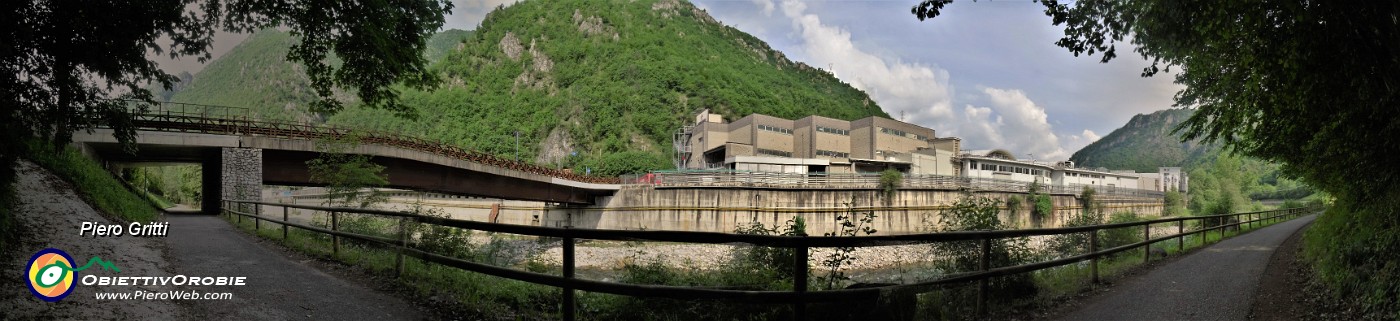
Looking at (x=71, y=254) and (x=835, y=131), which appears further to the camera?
(x=835, y=131)

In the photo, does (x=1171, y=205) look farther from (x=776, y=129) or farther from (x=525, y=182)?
(x=525, y=182)

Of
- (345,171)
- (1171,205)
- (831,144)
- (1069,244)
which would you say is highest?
(831,144)

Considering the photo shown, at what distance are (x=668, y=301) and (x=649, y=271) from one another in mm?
1093

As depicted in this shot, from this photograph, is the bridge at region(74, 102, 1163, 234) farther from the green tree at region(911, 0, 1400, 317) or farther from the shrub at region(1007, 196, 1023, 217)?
the green tree at region(911, 0, 1400, 317)

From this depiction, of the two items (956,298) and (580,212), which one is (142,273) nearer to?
(956,298)

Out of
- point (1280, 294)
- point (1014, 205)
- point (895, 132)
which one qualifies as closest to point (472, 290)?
point (1280, 294)

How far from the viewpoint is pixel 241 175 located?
877 inches

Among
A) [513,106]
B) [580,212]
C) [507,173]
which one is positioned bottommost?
[580,212]

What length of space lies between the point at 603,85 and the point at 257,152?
115 m

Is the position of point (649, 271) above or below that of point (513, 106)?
below

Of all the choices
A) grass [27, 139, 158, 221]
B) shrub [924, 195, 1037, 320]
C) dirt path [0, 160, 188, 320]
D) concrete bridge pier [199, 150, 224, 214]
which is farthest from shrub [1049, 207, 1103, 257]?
concrete bridge pier [199, 150, 224, 214]

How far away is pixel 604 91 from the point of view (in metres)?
131

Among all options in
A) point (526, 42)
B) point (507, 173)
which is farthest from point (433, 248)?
point (526, 42)

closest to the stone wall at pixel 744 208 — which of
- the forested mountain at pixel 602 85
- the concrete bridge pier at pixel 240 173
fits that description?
the concrete bridge pier at pixel 240 173
